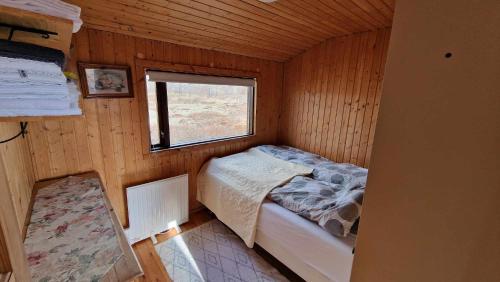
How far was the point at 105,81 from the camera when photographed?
5.94 ft

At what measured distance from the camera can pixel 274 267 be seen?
192 cm

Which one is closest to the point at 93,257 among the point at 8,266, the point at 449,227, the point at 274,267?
the point at 8,266

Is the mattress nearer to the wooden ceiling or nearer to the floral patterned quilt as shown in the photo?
the floral patterned quilt

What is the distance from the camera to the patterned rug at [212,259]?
183 centimetres

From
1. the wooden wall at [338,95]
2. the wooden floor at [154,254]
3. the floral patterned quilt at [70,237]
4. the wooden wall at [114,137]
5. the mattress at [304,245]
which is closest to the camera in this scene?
the floral patterned quilt at [70,237]

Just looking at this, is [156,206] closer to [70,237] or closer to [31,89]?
[70,237]

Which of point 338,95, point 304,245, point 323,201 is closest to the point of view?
point 304,245

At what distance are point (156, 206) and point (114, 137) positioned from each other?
792mm

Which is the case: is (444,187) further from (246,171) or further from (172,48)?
(172,48)

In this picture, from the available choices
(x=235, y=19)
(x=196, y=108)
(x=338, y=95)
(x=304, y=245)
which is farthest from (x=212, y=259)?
(x=338, y=95)

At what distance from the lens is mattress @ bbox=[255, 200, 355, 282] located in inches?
53.4

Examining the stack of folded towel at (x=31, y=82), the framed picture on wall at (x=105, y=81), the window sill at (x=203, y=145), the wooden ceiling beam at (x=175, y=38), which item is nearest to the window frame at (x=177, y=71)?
the window sill at (x=203, y=145)

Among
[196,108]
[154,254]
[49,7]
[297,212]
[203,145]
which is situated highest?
[49,7]

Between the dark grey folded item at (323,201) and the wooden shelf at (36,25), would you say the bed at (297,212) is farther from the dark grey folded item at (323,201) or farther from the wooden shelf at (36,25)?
the wooden shelf at (36,25)
